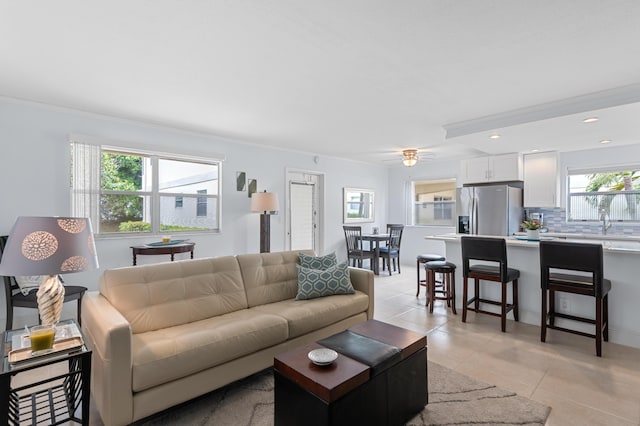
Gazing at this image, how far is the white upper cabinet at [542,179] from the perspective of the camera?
17.1 ft

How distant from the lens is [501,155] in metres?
5.54

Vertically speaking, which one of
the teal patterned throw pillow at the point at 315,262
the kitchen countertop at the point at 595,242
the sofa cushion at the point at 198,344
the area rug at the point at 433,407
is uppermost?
the kitchen countertop at the point at 595,242

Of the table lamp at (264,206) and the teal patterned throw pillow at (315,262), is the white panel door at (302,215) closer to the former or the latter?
the table lamp at (264,206)

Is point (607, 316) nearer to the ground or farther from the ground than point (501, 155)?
nearer to the ground

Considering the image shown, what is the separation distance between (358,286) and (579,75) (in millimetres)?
2676

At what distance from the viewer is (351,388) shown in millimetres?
1583

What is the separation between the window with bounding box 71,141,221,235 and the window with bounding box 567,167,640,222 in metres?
5.86

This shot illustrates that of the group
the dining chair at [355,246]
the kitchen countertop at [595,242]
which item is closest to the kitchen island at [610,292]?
the kitchen countertop at [595,242]

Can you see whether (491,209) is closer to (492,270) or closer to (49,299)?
(492,270)

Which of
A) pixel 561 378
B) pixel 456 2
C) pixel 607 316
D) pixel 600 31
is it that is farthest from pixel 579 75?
pixel 561 378

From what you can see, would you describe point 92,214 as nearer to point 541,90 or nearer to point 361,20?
point 361,20

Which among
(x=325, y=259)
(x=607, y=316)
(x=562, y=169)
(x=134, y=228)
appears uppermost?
(x=562, y=169)

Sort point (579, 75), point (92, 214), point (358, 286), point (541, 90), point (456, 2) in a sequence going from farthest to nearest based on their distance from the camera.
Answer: point (92, 214) < point (358, 286) < point (541, 90) < point (579, 75) < point (456, 2)

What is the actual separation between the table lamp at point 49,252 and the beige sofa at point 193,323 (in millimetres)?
299
